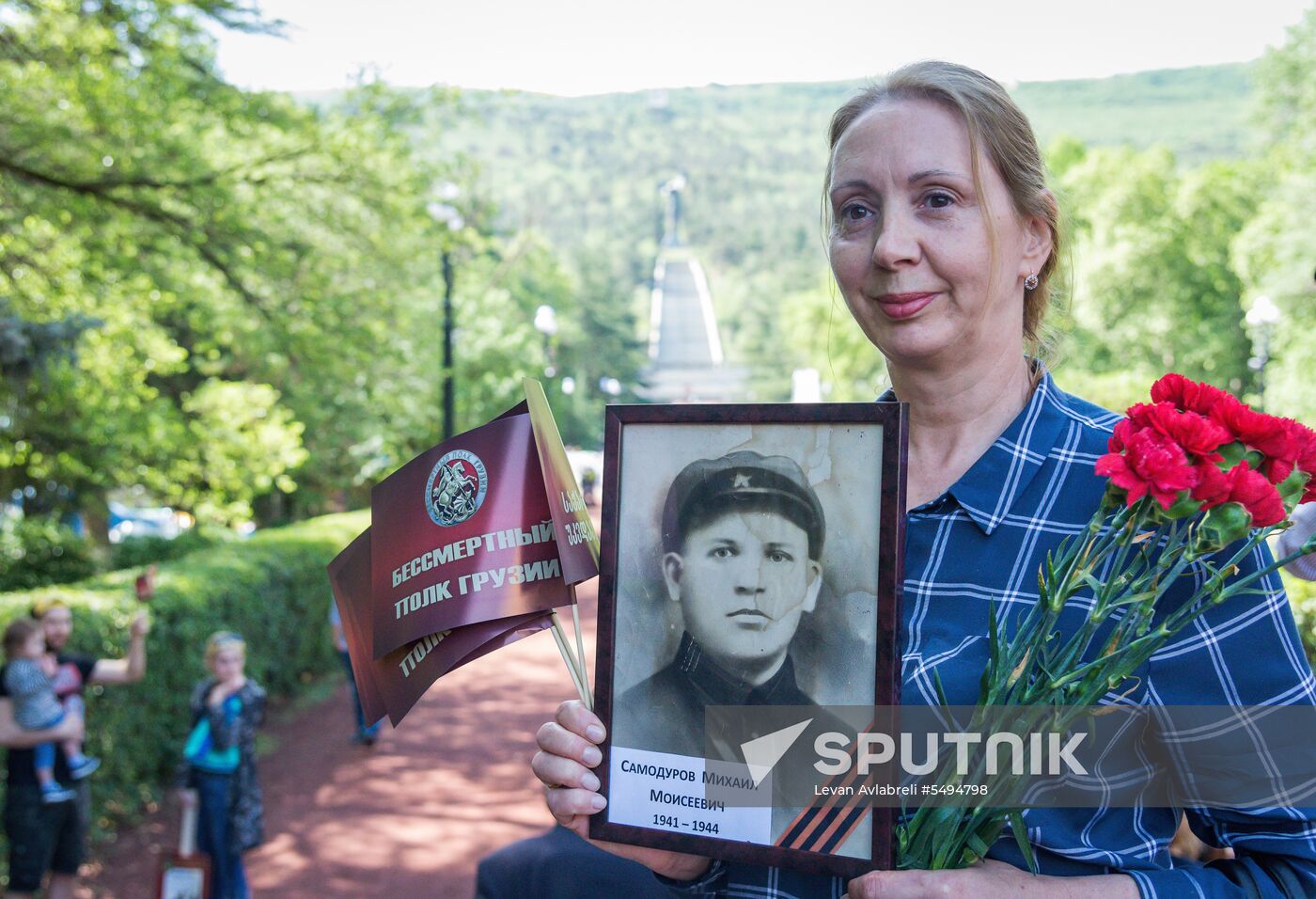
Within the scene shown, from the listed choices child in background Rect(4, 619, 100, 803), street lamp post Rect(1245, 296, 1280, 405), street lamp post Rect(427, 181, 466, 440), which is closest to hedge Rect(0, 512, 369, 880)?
child in background Rect(4, 619, 100, 803)

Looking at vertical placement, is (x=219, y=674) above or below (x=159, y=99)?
below

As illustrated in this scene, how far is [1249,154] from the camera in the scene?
44.5 m

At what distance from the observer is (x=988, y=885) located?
1.35 m

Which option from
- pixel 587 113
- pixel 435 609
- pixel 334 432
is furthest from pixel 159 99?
pixel 587 113

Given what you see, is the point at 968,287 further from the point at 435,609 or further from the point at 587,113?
the point at 587,113

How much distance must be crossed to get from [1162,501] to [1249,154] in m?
50.6

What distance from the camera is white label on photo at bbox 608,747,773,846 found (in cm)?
144

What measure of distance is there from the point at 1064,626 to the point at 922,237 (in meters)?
0.58

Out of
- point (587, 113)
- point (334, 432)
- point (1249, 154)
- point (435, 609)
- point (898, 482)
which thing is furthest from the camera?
point (587, 113)

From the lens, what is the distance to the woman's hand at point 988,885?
1338 mm

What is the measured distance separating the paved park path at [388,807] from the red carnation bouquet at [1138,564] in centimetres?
468

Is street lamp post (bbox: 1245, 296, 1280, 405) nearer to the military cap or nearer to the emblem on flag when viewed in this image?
the military cap

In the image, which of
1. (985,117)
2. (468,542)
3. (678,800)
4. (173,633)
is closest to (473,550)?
(468,542)

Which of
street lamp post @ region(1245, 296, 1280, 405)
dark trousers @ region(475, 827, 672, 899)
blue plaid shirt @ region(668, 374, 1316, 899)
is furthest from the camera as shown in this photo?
street lamp post @ region(1245, 296, 1280, 405)
